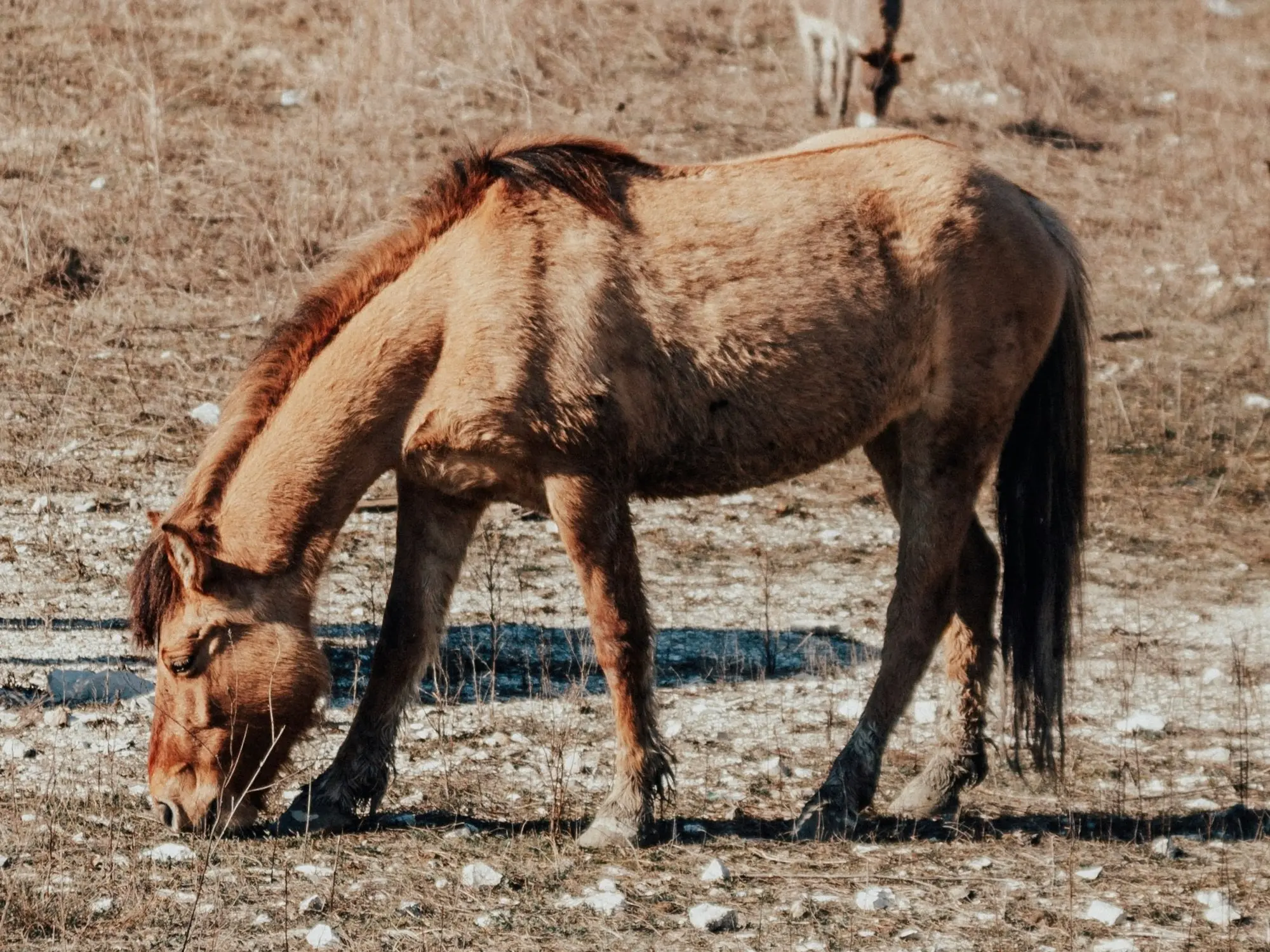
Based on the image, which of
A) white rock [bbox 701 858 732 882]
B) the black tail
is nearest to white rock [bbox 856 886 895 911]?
white rock [bbox 701 858 732 882]

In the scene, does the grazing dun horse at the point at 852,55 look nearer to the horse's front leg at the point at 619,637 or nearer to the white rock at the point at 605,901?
the horse's front leg at the point at 619,637

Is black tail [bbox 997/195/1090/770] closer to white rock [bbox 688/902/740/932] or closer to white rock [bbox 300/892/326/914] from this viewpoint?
white rock [bbox 688/902/740/932]

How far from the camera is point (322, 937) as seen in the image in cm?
403

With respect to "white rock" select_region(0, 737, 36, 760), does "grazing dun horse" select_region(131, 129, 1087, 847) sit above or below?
above

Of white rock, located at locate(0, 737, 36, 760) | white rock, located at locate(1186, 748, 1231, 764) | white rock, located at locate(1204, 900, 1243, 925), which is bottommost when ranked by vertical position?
white rock, located at locate(1204, 900, 1243, 925)

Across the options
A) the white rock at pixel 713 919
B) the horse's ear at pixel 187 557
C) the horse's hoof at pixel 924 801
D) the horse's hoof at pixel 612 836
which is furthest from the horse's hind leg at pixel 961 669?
the horse's ear at pixel 187 557

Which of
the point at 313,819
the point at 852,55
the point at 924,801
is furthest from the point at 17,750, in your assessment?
the point at 852,55

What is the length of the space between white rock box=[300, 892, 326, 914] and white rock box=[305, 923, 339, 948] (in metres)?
0.14

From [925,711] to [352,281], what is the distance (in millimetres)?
2875

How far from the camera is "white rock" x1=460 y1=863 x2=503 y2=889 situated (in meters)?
4.48

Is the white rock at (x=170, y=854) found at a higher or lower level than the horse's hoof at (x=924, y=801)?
higher

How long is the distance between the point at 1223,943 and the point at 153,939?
2716 millimetres

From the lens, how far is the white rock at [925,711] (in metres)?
6.30

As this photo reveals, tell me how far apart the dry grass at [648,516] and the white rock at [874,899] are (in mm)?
56
